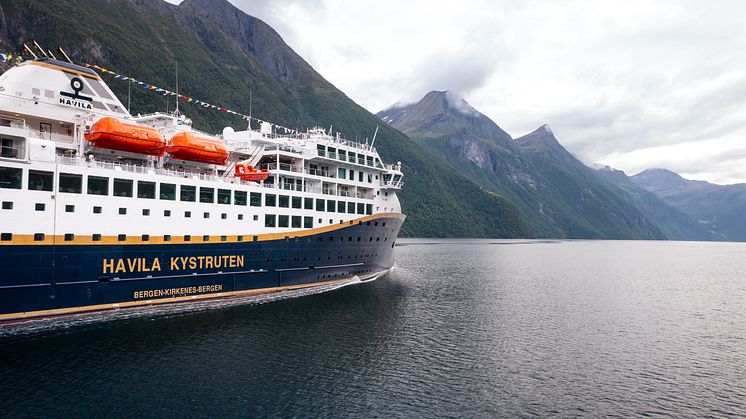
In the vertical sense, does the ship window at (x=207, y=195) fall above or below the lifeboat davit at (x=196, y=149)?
below

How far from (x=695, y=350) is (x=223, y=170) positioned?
4042cm

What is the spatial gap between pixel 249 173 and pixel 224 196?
383 centimetres

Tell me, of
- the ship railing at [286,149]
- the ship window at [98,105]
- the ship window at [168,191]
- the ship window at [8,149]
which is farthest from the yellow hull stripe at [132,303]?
the ship window at [98,105]

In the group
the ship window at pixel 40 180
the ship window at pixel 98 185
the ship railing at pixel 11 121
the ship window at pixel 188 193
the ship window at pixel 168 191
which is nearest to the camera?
the ship window at pixel 40 180

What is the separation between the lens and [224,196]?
34781 mm

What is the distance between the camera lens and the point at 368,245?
153ft

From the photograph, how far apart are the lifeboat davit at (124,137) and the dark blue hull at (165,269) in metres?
7.28

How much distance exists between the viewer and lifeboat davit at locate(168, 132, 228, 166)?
109ft

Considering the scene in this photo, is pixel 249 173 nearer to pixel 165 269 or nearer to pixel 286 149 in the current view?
pixel 286 149

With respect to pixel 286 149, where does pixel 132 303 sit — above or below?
below

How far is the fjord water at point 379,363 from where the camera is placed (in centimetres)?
1838

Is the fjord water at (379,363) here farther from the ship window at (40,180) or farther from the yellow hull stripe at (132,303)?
the ship window at (40,180)

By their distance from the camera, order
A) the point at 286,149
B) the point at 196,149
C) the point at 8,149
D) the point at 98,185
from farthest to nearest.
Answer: the point at 286,149
the point at 196,149
the point at 98,185
the point at 8,149

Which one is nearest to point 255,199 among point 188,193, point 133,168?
point 188,193
